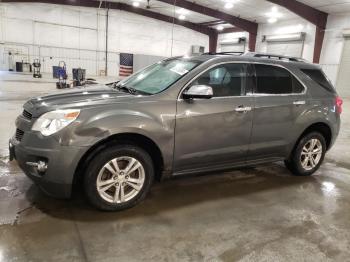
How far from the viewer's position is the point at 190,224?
272 cm

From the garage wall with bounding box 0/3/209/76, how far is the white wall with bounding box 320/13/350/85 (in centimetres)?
1023

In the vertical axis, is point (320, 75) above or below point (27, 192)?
above

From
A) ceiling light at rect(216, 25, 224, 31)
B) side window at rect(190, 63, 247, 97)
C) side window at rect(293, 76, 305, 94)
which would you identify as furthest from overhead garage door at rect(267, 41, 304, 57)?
side window at rect(190, 63, 247, 97)

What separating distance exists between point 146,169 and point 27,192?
4.24ft

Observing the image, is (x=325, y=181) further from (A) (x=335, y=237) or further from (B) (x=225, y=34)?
(B) (x=225, y=34)

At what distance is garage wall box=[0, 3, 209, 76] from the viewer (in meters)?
19.7

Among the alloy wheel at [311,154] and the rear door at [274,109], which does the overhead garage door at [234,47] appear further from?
the rear door at [274,109]

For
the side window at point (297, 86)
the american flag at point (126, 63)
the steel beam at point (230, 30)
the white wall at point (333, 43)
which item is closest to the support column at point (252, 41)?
the steel beam at point (230, 30)

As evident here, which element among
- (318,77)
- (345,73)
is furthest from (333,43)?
(318,77)

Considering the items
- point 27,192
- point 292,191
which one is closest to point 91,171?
point 27,192

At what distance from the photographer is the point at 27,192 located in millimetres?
3113

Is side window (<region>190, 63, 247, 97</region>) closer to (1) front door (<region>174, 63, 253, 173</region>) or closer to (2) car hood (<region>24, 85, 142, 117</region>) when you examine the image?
(1) front door (<region>174, 63, 253, 173</region>)

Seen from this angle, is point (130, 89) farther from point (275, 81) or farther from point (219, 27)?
point (219, 27)

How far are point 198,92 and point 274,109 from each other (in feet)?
3.57
